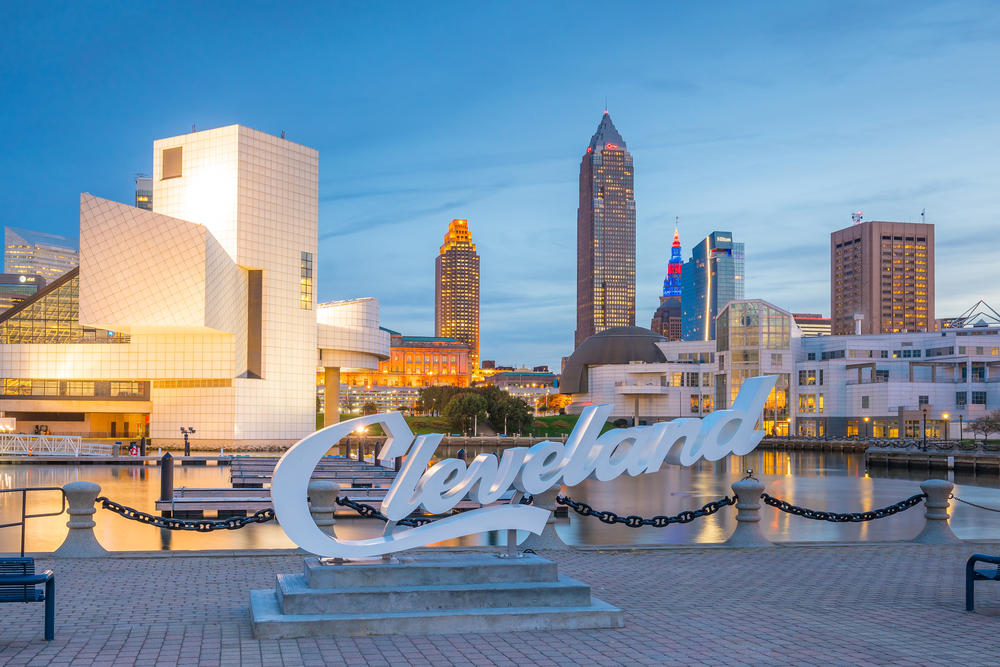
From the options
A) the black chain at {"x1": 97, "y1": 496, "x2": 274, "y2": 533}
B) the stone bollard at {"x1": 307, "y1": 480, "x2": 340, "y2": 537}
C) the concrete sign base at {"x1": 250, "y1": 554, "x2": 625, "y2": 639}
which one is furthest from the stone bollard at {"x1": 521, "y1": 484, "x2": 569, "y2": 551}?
the concrete sign base at {"x1": 250, "y1": 554, "x2": 625, "y2": 639}

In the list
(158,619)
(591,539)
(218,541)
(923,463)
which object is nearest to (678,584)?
(158,619)

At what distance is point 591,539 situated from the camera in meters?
22.3

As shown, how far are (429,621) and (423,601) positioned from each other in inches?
14.6

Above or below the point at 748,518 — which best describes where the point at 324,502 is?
above

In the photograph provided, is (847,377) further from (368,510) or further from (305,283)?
(368,510)

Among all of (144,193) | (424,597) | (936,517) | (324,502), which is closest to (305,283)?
(324,502)

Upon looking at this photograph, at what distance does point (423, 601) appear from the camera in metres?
10.3

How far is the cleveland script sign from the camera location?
10.4 m

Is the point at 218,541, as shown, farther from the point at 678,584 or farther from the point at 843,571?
the point at 843,571

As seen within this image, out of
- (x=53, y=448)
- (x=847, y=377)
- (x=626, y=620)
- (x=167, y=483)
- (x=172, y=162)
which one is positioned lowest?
(x=53, y=448)

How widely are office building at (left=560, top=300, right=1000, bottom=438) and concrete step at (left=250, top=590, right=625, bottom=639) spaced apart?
97.0 meters

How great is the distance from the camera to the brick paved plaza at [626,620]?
28.8ft

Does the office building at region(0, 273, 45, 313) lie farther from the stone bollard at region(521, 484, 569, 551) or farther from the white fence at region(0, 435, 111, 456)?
the stone bollard at region(521, 484, 569, 551)

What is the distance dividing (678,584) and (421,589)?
16.1 feet
